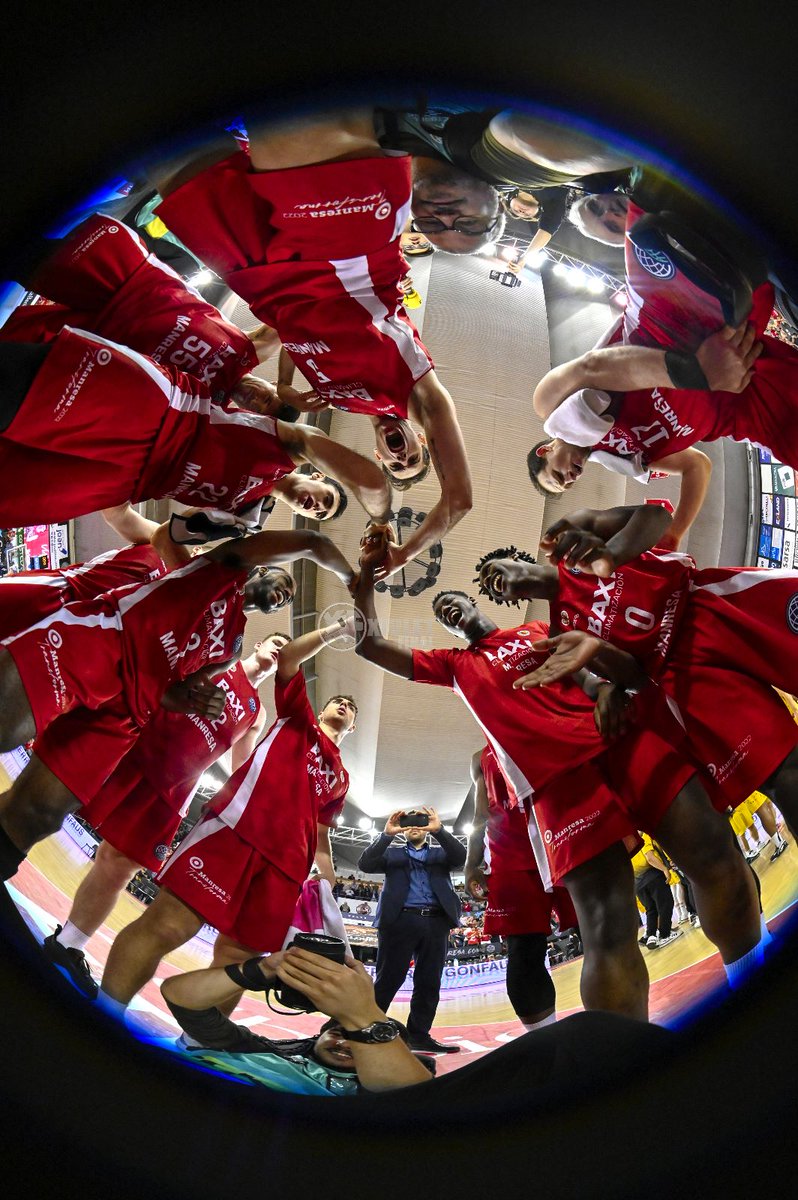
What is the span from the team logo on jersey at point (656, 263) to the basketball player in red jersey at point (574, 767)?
0.76 m

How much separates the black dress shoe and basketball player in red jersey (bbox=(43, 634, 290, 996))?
599mm

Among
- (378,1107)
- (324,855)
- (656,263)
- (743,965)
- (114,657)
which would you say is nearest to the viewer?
(378,1107)

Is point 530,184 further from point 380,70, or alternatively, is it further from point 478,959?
point 478,959

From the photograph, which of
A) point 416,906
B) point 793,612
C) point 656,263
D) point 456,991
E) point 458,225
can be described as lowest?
point 456,991

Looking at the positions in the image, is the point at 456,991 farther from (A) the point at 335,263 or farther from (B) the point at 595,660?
(A) the point at 335,263

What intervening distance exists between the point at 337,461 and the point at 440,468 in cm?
22

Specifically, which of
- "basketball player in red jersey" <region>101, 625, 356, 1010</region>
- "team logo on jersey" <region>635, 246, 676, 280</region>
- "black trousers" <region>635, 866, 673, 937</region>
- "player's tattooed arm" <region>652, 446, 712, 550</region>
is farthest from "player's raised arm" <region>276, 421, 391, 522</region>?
"black trousers" <region>635, 866, 673, 937</region>

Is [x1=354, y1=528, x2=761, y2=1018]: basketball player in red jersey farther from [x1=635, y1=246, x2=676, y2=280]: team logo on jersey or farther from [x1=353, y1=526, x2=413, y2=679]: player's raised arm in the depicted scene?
[x1=635, y1=246, x2=676, y2=280]: team logo on jersey

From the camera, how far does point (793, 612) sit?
4.69 ft

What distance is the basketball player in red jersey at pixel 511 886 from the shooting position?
1.57 metres

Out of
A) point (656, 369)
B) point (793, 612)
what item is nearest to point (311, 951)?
point (793, 612)

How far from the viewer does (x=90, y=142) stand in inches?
24.4

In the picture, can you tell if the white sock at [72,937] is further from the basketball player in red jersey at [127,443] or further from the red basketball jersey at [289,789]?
the basketball player in red jersey at [127,443]

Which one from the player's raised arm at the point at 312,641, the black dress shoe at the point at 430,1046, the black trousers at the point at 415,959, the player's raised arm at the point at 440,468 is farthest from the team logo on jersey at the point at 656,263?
the black trousers at the point at 415,959
